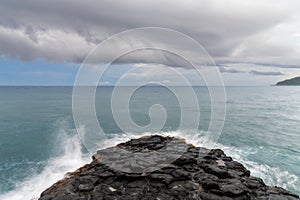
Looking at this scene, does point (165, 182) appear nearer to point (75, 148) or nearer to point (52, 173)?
point (52, 173)

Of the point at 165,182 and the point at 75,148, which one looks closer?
the point at 165,182

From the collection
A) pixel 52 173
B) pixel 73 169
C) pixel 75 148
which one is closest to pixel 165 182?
pixel 73 169

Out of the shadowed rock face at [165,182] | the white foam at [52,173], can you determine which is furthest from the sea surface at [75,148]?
the shadowed rock face at [165,182]

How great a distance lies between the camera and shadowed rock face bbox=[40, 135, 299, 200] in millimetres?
18578

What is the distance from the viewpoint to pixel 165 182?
19.7 metres

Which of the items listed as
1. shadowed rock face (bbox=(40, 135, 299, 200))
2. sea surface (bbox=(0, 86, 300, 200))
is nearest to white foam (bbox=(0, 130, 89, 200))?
sea surface (bbox=(0, 86, 300, 200))

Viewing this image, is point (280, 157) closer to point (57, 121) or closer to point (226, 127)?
point (226, 127)

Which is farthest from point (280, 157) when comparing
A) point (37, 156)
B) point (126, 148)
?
point (37, 156)

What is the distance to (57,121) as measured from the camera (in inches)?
2830

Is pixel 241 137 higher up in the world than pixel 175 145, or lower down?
lower down

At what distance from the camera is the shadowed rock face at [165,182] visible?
1858cm

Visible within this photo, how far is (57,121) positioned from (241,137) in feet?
163

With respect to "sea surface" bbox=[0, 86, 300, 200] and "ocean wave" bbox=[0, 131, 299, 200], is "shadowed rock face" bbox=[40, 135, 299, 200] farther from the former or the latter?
"sea surface" bbox=[0, 86, 300, 200]

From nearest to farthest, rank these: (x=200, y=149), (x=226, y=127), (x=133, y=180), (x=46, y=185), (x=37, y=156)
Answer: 1. (x=133, y=180)
2. (x=200, y=149)
3. (x=46, y=185)
4. (x=37, y=156)
5. (x=226, y=127)
